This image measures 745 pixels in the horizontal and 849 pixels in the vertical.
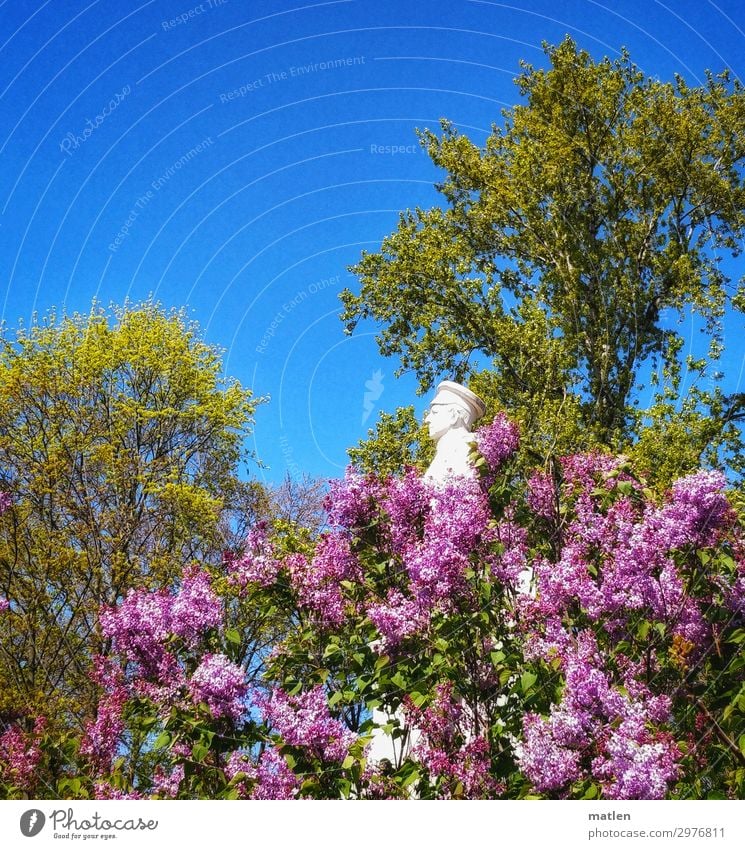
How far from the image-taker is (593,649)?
513 centimetres

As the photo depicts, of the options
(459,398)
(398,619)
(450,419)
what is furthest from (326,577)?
(459,398)

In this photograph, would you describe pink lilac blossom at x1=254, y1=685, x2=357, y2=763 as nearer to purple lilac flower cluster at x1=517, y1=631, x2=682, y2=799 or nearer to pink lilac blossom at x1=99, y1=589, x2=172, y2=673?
pink lilac blossom at x1=99, y1=589, x2=172, y2=673

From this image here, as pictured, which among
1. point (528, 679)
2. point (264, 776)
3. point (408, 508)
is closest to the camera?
point (528, 679)

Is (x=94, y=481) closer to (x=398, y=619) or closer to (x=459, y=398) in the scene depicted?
(x=459, y=398)

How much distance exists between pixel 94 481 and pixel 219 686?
48.8 feet

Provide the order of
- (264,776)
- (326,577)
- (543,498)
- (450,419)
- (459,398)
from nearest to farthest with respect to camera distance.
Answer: (264,776) → (326,577) → (543,498) → (450,419) → (459,398)

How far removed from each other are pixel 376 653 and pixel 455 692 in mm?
718

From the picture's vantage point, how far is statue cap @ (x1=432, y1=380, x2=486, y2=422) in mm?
11648

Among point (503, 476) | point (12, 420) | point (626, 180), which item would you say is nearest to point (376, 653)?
point (503, 476)

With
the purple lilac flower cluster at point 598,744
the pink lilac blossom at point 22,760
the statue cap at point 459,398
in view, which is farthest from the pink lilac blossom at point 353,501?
the statue cap at point 459,398

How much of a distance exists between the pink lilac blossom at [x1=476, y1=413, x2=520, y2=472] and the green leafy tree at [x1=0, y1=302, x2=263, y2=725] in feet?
32.3

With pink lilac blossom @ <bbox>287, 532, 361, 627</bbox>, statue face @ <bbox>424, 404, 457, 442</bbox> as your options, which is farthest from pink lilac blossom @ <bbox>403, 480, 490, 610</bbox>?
statue face @ <bbox>424, 404, 457, 442</bbox>

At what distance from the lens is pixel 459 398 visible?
38.2ft

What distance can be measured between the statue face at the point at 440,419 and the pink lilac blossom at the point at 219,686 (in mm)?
6284
